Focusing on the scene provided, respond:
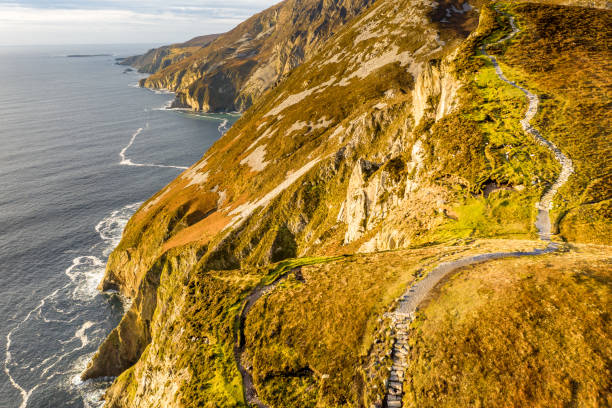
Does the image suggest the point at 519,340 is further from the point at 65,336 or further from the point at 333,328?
the point at 65,336

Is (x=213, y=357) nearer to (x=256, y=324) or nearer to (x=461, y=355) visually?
(x=256, y=324)

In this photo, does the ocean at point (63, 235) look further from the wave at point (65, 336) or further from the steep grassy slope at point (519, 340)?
the steep grassy slope at point (519, 340)

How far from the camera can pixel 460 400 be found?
13.5 meters

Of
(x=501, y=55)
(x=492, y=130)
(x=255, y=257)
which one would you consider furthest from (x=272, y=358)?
(x=501, y=55)

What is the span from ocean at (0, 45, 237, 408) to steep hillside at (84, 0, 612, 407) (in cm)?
806

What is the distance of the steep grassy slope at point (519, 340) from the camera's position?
→ 12.9m

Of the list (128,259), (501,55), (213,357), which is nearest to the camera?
(213,357)

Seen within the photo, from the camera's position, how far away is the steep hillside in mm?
18062

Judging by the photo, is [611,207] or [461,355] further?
[611,207]

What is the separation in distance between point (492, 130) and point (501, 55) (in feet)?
60.7

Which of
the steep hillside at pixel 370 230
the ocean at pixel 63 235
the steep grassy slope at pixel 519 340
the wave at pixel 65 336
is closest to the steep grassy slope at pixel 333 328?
the steep hillside at pixel 370 230

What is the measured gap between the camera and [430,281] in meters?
19.4

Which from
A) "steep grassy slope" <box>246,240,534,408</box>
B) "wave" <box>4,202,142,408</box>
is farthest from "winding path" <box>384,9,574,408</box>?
"wave" <box>4,202,142,408</box>

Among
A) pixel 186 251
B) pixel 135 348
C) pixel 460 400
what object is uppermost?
pixel 460 400
